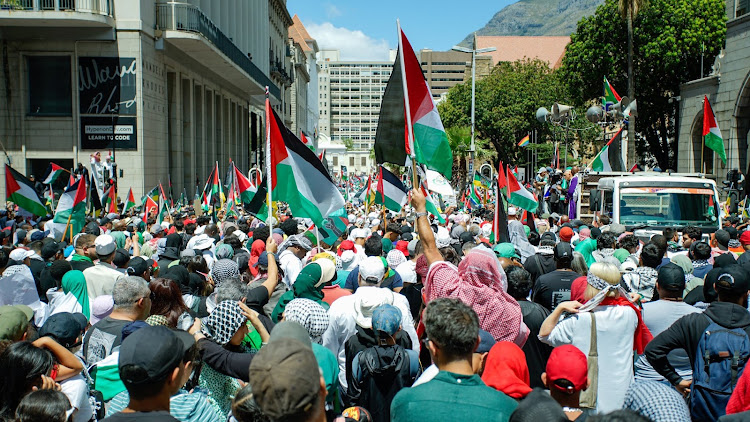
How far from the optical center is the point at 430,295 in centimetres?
457

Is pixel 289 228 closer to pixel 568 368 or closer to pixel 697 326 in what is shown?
pixel 697 326

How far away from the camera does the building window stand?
23953 millimetres

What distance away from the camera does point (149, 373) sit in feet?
10.5

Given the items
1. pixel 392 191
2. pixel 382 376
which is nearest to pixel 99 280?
pixel 382 376

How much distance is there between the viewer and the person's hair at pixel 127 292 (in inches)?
198

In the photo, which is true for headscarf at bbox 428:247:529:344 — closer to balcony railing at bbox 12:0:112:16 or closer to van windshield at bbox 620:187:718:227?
van windshield at bbox 620:187:718:227

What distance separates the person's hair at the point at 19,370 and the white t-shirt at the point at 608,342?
3.05 metres

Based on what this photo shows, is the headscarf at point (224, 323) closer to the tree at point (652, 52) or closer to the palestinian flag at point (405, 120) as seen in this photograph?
the palestinian flag at point (405, 120)

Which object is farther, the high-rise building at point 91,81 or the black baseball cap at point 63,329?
the high-rise building at point 91,81

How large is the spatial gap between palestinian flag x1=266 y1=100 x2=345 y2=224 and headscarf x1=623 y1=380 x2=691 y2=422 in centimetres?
527

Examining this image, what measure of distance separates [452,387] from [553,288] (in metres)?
3.22

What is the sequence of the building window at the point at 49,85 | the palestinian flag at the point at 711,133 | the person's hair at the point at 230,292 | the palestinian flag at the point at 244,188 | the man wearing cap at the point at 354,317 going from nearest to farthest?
the person's hair at the point at 230,292 → the man wearing cap at the point at 354,317 → the palestinian flag at the point at 244,188 → the palestinian flag at the point at 711,133 → the building window at the point at 49,85

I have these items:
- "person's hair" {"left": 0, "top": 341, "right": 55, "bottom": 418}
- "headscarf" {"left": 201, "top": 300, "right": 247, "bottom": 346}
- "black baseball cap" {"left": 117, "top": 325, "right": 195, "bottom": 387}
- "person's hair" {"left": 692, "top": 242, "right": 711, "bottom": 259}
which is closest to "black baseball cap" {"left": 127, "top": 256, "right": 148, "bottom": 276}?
"headscarf" {"left": 201, "top": 300, "right": 247, "bottom": 346}

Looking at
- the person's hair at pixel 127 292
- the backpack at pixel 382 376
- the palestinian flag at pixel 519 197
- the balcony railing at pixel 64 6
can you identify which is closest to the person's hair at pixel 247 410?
the backpack at pixel 382 376
